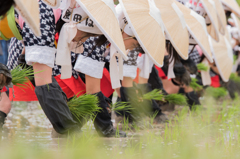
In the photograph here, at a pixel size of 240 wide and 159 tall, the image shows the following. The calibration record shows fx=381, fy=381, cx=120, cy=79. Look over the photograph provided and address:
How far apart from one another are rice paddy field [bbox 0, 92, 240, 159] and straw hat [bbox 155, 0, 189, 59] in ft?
1.70

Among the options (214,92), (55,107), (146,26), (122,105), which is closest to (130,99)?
(122,105)

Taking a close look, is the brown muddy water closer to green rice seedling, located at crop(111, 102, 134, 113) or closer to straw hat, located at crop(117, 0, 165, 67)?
Result: green rice seedling, located at crop(111, 102, 134, 113)

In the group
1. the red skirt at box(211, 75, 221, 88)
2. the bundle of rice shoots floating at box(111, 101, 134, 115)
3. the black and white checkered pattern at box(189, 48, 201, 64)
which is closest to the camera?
the bundle of rice shoots floating at box(111, 101, 134, 115)

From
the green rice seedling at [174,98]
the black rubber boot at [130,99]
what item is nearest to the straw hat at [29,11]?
the black rubber boot at [130,99]

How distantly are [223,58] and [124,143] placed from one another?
1683 mm

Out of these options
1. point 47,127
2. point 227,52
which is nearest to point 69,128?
point 47,127

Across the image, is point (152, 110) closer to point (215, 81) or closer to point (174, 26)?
point (174, 26)

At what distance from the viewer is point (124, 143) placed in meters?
2.26

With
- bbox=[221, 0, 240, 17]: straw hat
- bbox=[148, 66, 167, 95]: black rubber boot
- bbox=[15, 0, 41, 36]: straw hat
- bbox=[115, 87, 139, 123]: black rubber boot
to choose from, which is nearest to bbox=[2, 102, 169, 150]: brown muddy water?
bbox=[115, 87, 139, 123]: black rubber boot

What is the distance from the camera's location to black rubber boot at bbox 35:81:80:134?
79.5 inches

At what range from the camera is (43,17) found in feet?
6.81

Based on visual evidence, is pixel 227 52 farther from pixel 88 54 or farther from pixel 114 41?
pixel 114 41

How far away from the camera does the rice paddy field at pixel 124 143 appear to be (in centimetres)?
136

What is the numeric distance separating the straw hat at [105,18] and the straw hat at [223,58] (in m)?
1.75
